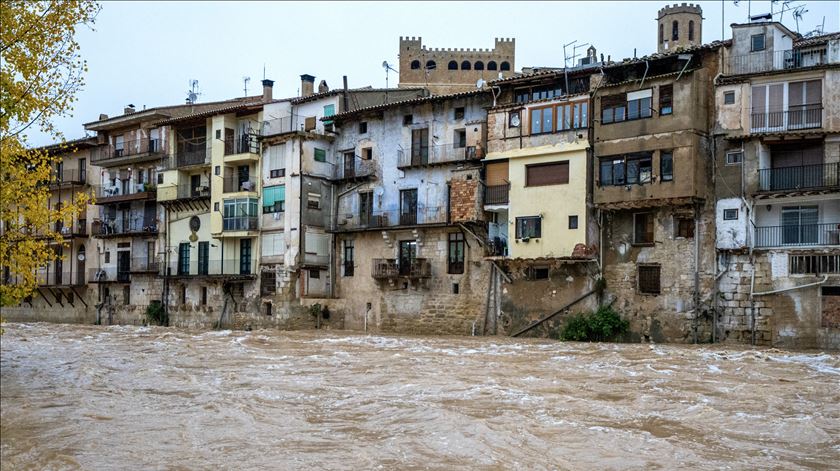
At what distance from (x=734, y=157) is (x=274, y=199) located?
75.4ft

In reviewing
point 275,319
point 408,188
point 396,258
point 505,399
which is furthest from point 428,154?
point 505,399

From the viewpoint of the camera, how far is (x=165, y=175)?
4803 cm

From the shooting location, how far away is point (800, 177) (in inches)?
1113

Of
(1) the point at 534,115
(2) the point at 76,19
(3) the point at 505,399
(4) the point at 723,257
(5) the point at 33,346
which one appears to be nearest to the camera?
(2) the point at 76,19

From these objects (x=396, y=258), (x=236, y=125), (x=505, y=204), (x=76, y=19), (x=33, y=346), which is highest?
(x=236, y=125)

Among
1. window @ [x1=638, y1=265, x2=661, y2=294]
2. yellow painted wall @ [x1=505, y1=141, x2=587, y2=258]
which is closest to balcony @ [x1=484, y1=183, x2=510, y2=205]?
yellow painted wall @ [x1=505, y1=141, x2=587, y2=258]

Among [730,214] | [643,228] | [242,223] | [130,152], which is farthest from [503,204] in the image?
[130,152]

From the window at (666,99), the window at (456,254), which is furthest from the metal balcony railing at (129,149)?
the window at (666,99)

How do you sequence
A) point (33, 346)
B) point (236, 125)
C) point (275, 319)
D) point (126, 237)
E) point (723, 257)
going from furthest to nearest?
1. point (126, 237)
2. point (236, 125)
3. point (275, 319)
4. point (33, 346)
5. point (723, 257)

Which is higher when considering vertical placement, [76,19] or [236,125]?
[236,125]

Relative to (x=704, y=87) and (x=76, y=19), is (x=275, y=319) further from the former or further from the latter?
(x=76, y=19)

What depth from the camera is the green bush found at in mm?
30766

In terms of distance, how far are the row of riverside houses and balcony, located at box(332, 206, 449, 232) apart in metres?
0.12

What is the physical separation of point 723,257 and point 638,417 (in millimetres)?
15036
